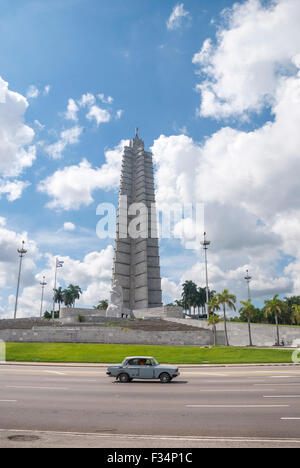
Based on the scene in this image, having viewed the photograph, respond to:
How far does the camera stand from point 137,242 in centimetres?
10506

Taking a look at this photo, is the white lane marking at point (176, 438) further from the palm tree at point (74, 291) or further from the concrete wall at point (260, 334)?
the palm tree at point (74, 291)

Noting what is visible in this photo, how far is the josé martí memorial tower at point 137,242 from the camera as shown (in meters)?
98.7

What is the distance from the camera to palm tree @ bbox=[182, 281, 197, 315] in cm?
11866

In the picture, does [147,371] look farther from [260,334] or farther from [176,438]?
[260,334]

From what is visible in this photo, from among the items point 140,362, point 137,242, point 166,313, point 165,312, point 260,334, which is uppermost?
point 137,242

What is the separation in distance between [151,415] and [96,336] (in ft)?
131

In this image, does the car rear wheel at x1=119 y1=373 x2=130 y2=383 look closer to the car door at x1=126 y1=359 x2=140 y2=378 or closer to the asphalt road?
the car door at x1=126 y1=359 x2=140 y2=378

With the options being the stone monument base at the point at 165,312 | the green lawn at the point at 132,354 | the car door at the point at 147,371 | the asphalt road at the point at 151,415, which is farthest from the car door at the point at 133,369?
the stone monument base at the point at 165,312

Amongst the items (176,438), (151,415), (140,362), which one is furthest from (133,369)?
(176,438)

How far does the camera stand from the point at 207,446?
7.18 meters

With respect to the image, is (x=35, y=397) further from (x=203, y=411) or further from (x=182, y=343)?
(x=182, y=343)
